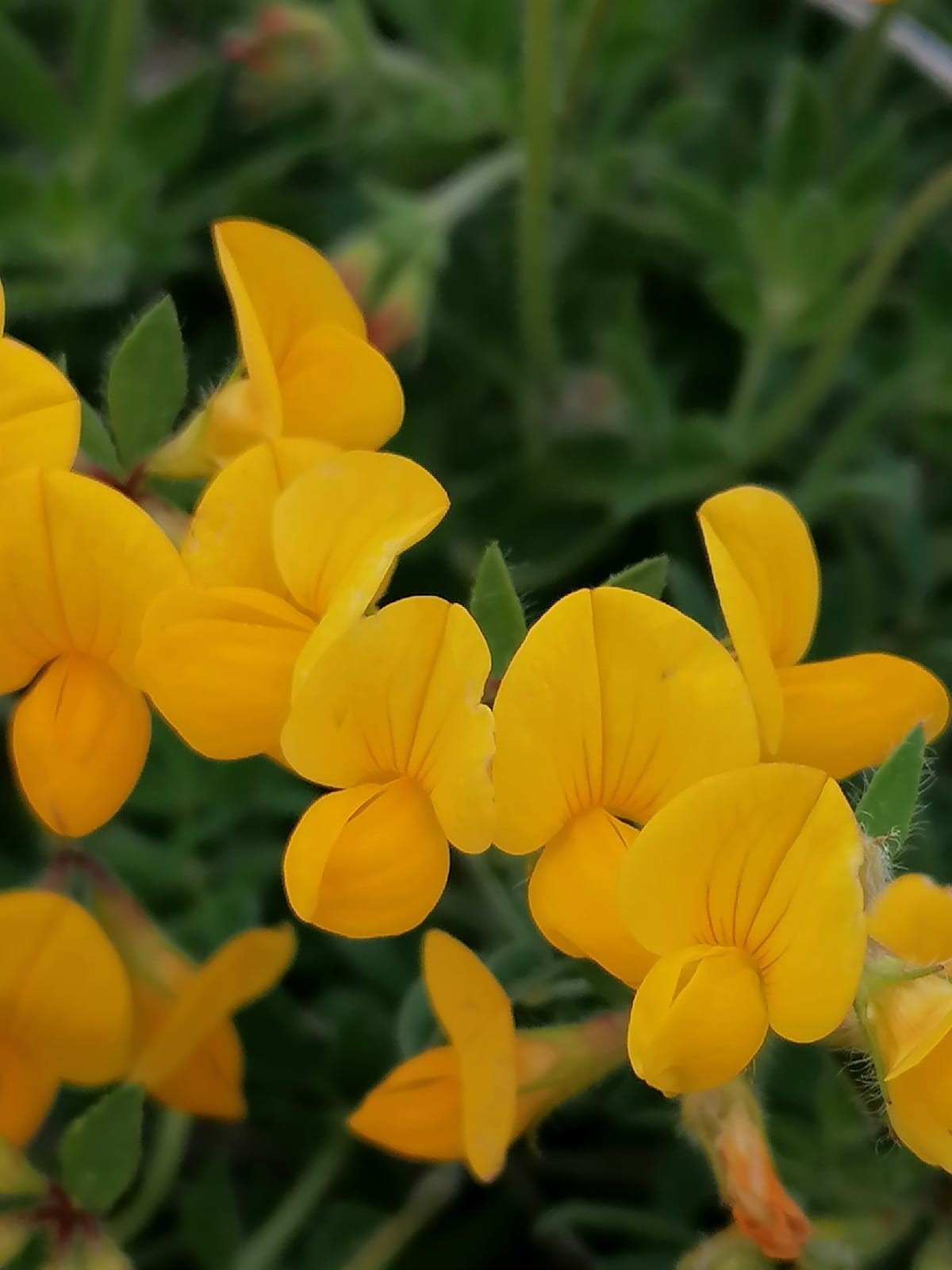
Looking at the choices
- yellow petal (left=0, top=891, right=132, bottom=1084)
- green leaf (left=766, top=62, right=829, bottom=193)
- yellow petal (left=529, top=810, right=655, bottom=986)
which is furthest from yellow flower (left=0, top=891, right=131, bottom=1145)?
green leaf (left=766, top=62, right=829, bottom=193)

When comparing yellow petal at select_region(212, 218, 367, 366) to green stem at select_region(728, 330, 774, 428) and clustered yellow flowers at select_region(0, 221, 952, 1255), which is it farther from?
green stem at select_region(728, 330, 774, 428)

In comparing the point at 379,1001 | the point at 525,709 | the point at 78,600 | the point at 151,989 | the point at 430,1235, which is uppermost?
the point at 525,709

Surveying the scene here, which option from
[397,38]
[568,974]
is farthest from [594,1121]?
[397,38]

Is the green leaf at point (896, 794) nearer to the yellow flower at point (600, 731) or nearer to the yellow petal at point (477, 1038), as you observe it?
the yellow flower at point (600, 731)

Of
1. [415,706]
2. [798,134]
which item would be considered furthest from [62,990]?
[798,134]

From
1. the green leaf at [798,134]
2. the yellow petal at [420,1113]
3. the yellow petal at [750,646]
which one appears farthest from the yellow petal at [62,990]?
the green leaf at [798,134]

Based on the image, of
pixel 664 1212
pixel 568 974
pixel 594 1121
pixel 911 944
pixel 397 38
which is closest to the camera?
pixel 911 944

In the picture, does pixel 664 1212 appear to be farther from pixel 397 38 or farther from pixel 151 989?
pixel 397 38
